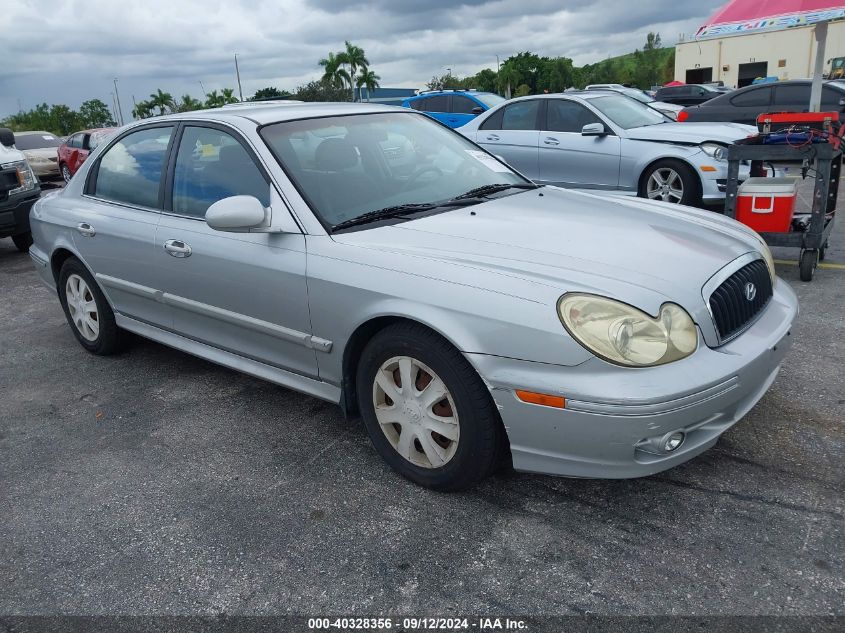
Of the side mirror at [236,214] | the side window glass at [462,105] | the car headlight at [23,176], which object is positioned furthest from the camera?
the side window glass at [462,105]

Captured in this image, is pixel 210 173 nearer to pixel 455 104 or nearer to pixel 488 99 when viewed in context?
pixel 455 104

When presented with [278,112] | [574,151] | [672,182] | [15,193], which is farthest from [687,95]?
[278,112]

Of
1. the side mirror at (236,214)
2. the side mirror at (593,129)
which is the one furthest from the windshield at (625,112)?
the side mirror at (236,214)

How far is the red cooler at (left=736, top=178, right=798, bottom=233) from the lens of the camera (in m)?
5.58

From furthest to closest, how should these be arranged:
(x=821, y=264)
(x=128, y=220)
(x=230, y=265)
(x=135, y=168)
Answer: (x=821, y=264) → (x=135, y=168) → (x=128, y=220) → (x=230, y=265)

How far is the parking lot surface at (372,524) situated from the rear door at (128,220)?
2.32 feet

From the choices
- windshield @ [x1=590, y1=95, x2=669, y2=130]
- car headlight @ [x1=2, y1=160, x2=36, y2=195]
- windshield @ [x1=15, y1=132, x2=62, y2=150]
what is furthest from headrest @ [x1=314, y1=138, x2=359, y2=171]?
windshield @ [x1=15, y1=132, x2=62, y2=150]

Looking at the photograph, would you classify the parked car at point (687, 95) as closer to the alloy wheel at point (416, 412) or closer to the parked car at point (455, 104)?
the parked car at point (455, 104)

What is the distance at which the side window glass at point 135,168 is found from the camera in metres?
4.01

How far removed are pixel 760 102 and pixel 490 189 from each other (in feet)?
40.4

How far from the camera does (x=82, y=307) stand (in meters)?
4.75

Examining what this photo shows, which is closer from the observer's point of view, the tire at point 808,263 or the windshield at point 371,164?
the windshield at point 371,164

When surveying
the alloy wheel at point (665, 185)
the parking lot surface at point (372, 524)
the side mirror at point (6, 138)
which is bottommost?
the parking lot surface at point (372, 524)

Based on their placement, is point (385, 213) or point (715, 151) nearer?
point (385, 213)
